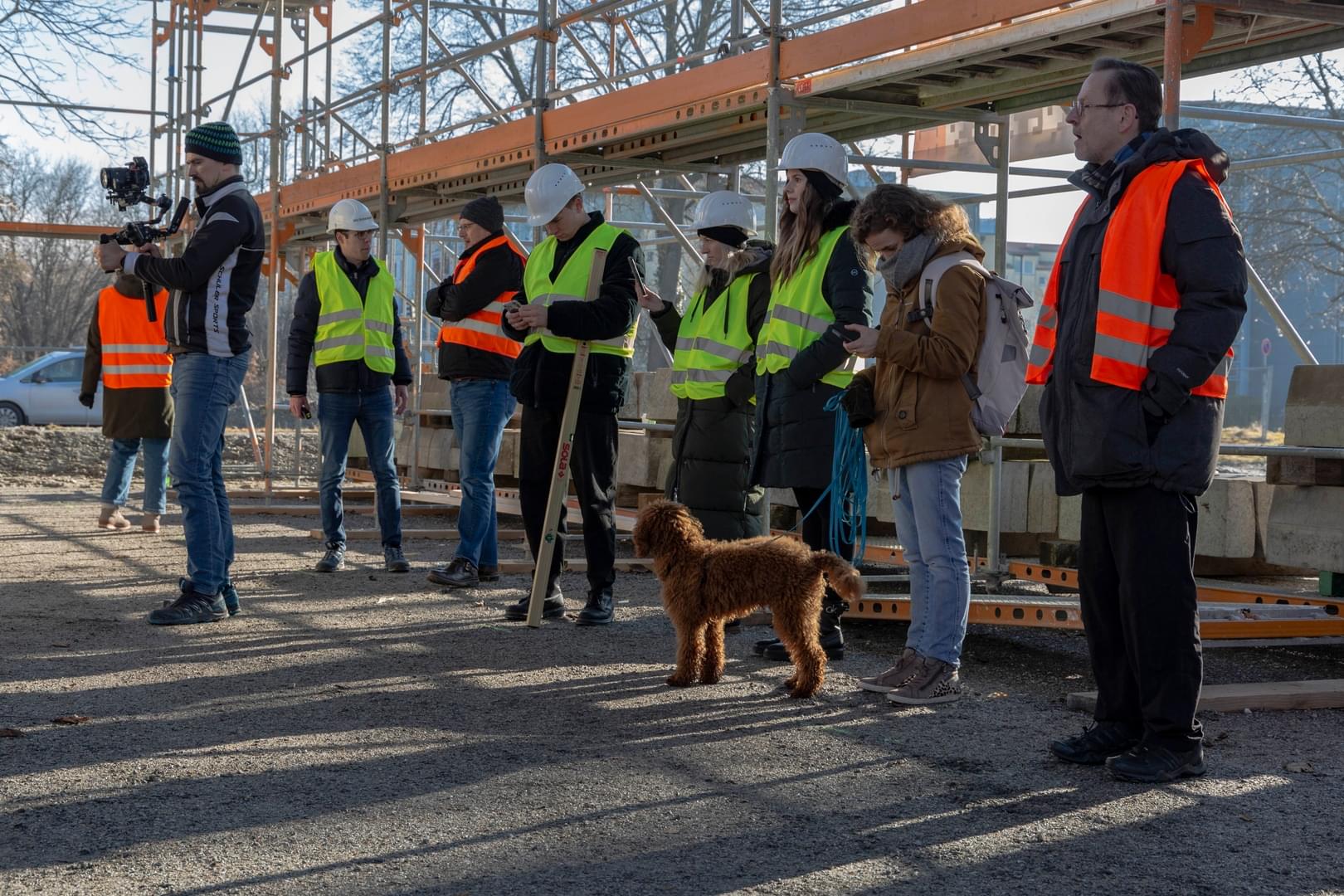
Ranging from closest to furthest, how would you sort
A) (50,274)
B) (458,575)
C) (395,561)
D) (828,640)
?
(828,640)
(458,575)
(395,561)
(50,274)

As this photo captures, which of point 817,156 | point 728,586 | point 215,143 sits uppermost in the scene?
point 215,143

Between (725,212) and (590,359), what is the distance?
892 millimetres

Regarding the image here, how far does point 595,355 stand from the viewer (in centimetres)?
688

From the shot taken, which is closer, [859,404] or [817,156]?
[859,404]

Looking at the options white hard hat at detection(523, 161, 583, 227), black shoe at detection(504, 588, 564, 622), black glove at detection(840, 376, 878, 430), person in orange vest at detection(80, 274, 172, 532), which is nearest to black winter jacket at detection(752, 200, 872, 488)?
black glove at detection(840, 376, 878, 430)

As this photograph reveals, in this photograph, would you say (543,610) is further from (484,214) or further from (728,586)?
(484,214)

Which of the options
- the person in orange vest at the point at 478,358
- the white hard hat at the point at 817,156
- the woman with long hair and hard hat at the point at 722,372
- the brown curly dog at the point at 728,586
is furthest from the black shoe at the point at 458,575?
the white hard hat at the point at 817,156

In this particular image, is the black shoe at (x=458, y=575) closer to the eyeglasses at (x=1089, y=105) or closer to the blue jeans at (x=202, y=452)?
the blue jeans at (x=202, y=452)

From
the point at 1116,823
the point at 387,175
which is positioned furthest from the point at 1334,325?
the point at 1116,823

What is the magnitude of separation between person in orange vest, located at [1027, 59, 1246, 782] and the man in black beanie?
3.94m

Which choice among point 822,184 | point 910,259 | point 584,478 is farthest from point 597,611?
point 910,259

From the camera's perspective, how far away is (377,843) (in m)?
3.60

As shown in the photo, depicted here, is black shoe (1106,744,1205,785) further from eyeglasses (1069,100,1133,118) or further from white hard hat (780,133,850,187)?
white hard hat (780,133,850,187)

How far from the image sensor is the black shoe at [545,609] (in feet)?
23.5
